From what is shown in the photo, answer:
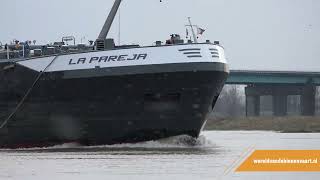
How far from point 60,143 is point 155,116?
4.82 meters

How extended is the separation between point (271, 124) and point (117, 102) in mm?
51566

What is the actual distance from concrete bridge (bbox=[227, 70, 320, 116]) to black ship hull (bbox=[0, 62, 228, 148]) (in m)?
→ 87.8

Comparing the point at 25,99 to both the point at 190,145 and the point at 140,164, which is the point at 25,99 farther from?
the point at 140,164

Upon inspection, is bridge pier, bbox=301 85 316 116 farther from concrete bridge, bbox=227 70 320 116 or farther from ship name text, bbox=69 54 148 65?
ship name text, bbox=69 54 148 65

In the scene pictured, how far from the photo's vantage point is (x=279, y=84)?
421 feet

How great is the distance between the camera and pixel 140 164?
22656 millimetres

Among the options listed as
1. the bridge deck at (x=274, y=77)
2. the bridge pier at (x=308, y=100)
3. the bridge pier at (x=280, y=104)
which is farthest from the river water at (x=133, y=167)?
the bridge pier at (x=280, y=104)

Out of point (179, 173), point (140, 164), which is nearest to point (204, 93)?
point (140, 164)

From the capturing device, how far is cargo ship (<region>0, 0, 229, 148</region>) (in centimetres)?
3344

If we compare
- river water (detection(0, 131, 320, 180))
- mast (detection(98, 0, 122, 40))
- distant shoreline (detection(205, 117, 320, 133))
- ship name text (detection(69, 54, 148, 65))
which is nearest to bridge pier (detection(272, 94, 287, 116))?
distant shoreline (detection(205, 117, 320, 133))

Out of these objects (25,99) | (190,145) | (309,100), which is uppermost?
(25,99)

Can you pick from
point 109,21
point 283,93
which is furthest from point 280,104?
point 109,21

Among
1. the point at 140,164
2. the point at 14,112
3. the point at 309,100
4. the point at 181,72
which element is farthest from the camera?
the point at 309,100

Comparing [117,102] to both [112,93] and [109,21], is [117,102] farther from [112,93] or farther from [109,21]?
[109,21]
